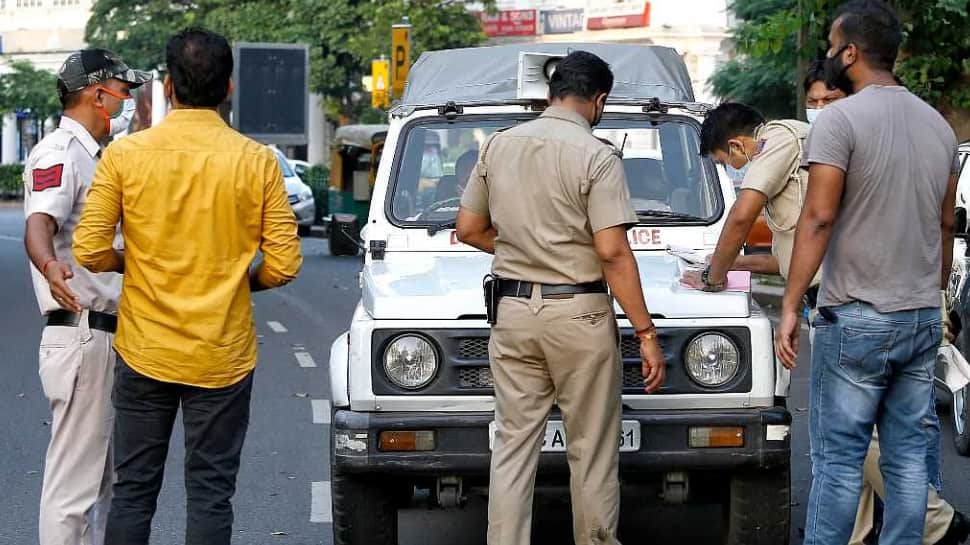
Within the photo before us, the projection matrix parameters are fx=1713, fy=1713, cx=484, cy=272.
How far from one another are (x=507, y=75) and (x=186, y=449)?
129 inches

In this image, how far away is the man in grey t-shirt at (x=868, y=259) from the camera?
5.00 meters

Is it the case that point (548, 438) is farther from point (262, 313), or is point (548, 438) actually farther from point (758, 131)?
point (262, 313)

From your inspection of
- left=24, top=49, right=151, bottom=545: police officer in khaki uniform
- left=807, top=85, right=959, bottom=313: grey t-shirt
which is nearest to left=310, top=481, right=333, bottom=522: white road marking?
left=24, top=49, right=151, bottom=545: police officer in khaki uniform

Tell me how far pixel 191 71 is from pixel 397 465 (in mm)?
1694

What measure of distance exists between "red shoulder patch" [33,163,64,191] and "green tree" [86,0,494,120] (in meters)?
43.2

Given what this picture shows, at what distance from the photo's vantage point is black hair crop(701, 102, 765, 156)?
642cm

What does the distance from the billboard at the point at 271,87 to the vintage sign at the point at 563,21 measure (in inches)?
1330

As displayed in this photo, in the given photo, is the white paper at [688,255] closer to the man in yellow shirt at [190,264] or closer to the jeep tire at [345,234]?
the jeep tire at [345,234]

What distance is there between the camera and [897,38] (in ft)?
16.7

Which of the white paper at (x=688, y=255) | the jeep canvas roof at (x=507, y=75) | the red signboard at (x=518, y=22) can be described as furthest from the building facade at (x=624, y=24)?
the white paper at (x=688, y=255)

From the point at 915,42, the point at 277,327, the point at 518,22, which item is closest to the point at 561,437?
the point at 277,327

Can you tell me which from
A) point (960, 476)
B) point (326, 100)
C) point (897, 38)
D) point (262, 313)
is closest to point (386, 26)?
point (326, 100)

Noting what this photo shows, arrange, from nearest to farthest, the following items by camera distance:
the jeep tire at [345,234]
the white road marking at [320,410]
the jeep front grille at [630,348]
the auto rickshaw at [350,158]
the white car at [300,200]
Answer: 1. the jeep front grille at [630,348]
2. the jeep tire at [345,234]
3. the white road marking at [320,410]
4. the auto rickshaw at [350,158]
5. the white car at [300,200]

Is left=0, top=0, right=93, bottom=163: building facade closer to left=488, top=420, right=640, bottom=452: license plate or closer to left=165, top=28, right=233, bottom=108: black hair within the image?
left=488, top=420, right=640, bottom=452: license plate
